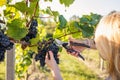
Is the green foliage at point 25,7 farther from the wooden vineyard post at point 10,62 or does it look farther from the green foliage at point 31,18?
the wooden vineyard post at point 10,62

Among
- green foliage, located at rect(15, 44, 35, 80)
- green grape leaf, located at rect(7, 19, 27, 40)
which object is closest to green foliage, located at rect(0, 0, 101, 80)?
green grape leaf, located at rect(7, 19, 27, 40)

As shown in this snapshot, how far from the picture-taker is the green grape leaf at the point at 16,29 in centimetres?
190

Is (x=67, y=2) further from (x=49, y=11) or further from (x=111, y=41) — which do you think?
(x=111, y=41)

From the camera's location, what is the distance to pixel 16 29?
1.93 m

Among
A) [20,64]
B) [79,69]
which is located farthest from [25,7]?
[79,69]

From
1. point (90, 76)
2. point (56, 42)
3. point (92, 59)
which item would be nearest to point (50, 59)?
point (56, 42)

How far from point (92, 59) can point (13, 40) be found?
11039 mm

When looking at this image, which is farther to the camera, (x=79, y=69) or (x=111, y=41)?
(x=79, y=69)

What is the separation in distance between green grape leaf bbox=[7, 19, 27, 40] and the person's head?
1.65ft

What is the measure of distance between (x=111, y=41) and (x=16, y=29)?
23.7 inches

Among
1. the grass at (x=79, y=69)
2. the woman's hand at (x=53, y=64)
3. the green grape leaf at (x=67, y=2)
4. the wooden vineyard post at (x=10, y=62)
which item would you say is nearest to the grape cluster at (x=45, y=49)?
the woman's hand at (x=53, y=64)

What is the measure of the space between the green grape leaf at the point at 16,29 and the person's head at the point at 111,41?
1.65 feet

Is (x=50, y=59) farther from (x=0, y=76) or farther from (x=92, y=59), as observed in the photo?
(x=92, y=59)

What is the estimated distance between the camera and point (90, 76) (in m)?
9.80
